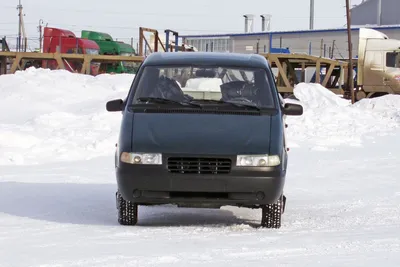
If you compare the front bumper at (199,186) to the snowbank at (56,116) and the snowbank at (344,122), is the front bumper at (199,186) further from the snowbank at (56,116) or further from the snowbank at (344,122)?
the snowbank at (344,122)

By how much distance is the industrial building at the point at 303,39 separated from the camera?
190ft

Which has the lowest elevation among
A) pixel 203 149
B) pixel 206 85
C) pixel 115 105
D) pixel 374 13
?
pixel 203 149

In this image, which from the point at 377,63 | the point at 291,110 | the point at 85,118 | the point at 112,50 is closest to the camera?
the point at 291,110

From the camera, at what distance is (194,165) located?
7781 mm

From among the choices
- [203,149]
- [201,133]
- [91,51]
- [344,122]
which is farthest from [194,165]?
[91,51]

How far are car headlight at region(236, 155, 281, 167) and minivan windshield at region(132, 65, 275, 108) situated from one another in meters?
0.90

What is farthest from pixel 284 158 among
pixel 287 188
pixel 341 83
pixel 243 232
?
pixel 341 83

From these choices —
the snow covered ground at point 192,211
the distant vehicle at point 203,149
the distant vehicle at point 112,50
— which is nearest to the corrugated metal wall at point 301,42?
the distant vehicle at point 112,50

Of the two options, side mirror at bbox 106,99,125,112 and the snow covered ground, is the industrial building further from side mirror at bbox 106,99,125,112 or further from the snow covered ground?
side mirror at bbox 106,99,125,112

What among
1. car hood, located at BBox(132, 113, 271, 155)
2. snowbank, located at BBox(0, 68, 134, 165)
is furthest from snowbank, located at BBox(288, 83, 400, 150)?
car hood, located at BBox(132, 113, 271, 155)

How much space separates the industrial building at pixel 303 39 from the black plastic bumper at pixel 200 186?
142ft

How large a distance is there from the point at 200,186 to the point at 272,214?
0.84m

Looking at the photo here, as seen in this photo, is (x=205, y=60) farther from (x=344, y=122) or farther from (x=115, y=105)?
(x=344, y=122)

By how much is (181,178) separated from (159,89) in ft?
4.62
